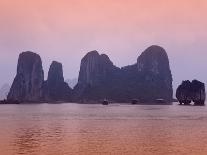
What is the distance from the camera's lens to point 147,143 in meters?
69.9

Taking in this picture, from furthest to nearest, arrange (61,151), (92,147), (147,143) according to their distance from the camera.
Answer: (147,143) < (92,147) < (61,151)

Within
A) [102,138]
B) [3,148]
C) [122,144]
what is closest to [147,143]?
[122,144]

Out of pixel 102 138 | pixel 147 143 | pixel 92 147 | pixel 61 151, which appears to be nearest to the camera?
pixel 61 151

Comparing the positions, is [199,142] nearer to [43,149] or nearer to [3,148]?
[43,149]

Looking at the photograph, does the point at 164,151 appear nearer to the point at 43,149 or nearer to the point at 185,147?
the point at 185,147

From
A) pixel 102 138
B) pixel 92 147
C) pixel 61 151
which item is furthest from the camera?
pixel 102 138

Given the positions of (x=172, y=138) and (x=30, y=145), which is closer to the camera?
(x=30, y=145)

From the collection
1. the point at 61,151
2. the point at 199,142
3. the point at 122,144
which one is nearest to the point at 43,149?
the point at 61,151

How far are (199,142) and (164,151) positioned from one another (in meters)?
12.1

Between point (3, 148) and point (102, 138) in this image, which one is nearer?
point (3, 148)

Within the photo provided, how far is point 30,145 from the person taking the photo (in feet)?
215

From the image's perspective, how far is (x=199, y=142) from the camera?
7012 cm

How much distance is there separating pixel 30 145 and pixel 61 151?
321 inches

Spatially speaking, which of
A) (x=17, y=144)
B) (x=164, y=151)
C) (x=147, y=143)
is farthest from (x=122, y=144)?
(x=17, y=144)
